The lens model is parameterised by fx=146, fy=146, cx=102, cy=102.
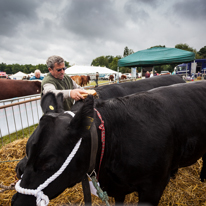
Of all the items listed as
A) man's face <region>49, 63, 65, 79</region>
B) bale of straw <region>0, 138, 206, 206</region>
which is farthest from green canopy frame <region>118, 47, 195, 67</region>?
man's face <region>49, 63, 65, 79</region>

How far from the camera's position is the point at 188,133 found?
66.4 inches

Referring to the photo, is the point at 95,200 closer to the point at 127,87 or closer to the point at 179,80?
the point at 127,87

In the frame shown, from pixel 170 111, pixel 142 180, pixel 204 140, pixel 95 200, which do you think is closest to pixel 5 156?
pixel 95 200

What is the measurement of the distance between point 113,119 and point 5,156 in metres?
3.53

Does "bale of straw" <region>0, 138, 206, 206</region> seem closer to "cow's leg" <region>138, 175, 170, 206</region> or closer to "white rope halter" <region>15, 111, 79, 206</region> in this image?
"cow's leg" <region>138, 175, 170, 206</region>

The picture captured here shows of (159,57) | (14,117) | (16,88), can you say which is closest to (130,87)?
(14,117)

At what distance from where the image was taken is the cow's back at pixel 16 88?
6.76 meters

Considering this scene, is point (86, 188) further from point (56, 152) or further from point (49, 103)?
point (49, 103)

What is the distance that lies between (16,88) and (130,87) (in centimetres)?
585

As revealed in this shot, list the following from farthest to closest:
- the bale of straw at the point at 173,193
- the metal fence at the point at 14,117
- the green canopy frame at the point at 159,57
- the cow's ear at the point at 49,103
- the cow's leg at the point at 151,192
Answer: the green canopy frame at the point at 159,57 → the metal fence at the point at 14,117 → the bale of straw at the point at 173,193 → the cow's leg at the point at 151,192 → the cow's ear at the point at 49,103

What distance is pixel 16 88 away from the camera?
704 centimetres

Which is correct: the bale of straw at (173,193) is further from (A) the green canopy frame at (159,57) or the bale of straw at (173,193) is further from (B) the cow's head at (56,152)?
(A) the green canopy frame at (159,57)

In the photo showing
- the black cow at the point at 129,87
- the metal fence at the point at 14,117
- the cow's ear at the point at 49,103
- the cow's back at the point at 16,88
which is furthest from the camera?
the cow's back at the point at 16,88

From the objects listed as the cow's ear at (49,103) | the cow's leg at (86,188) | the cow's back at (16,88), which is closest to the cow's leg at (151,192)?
the cow's leg at (86,188)
